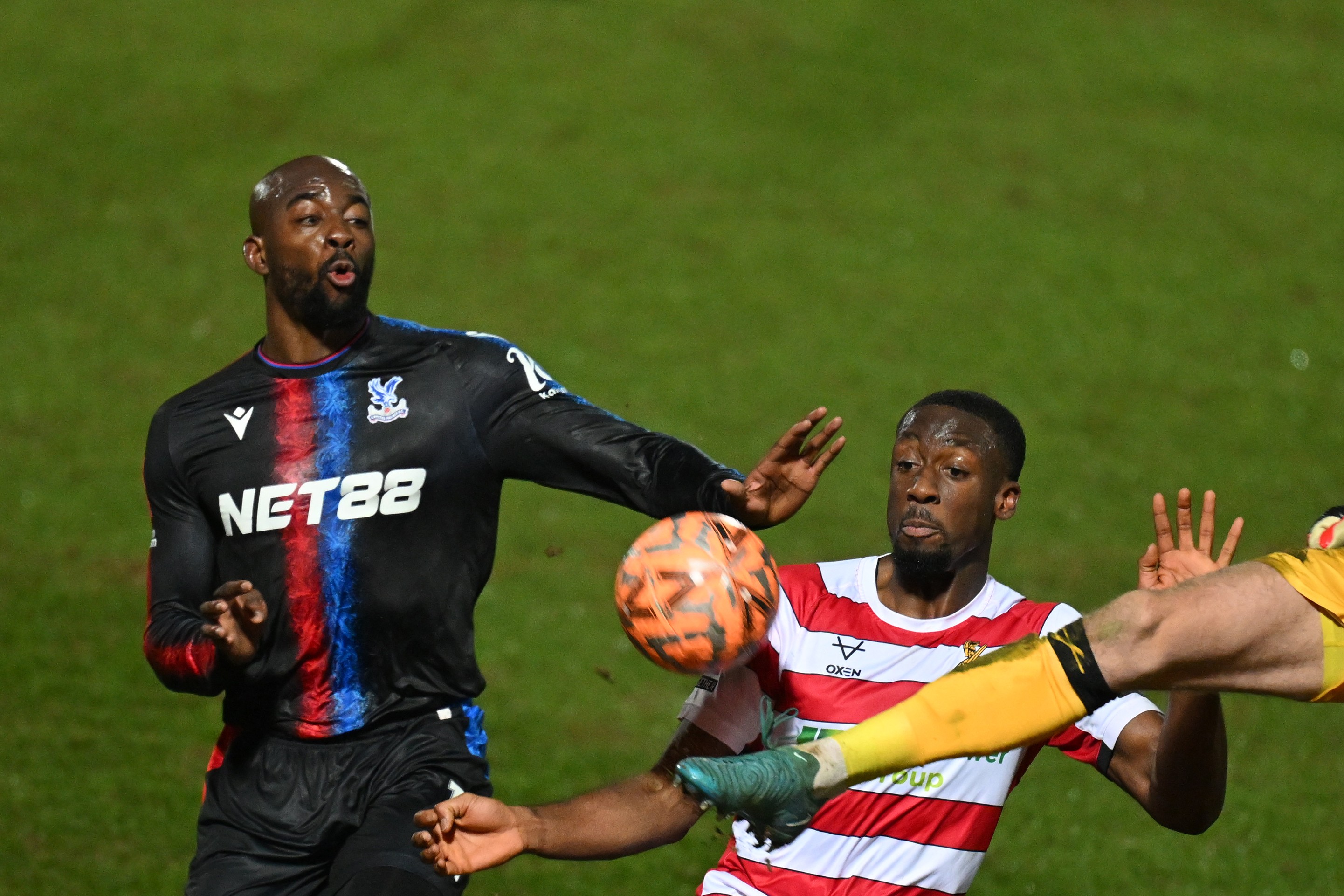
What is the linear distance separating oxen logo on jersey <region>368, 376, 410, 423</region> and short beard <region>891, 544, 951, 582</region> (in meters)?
1.65

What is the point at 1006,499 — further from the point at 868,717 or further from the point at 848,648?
the point at 868,717

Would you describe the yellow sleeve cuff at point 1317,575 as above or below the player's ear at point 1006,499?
below

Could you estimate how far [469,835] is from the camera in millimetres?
4109

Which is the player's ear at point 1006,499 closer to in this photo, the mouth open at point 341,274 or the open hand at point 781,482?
the open hand at point 781,482

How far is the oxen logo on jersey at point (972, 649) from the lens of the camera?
4.51 m

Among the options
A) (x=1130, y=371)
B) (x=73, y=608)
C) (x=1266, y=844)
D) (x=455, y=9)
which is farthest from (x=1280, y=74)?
(x=73, y=608)

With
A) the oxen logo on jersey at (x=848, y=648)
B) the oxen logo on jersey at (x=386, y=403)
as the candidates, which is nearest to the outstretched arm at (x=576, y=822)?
the oxen logo on jersey at (x=848, y=648)

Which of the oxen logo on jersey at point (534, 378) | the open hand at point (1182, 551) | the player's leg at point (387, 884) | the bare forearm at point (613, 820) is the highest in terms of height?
the oxen logo on jersey at point (534, 378)

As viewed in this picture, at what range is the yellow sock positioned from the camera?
11.9 feet

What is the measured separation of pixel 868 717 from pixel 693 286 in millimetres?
10739

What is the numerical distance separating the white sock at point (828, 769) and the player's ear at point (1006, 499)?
127 centimetres

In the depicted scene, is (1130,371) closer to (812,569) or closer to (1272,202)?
(1272,202)

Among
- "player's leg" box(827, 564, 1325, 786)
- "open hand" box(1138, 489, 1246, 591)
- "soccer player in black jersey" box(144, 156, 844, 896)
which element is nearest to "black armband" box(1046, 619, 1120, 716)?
"player's leg" box(827, 564, 1325, 786)

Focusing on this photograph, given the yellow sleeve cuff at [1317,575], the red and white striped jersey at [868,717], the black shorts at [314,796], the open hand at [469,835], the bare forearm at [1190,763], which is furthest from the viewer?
the black shorts at [314,796]
